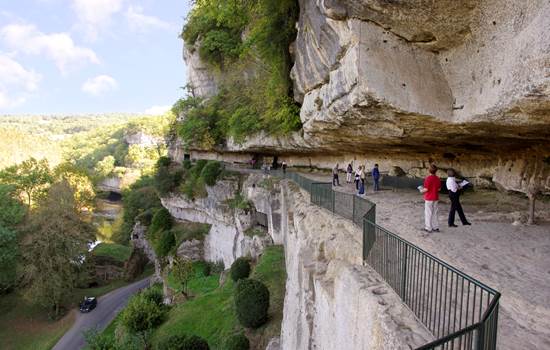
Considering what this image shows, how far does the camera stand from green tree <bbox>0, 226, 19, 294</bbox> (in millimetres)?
22094

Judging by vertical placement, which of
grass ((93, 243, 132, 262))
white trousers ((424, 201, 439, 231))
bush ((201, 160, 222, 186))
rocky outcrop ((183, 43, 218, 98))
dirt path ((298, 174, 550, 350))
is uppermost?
rocky outcrop ((183, 43, 218, 98))

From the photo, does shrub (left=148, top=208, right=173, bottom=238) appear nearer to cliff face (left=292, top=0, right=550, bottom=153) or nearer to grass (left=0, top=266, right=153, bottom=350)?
grass (left=0, top=266, right=153, bottom=350)

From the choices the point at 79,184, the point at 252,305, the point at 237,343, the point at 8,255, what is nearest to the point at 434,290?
the point at 237,343

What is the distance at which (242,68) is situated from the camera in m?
27.1

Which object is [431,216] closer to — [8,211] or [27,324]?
[27,324]

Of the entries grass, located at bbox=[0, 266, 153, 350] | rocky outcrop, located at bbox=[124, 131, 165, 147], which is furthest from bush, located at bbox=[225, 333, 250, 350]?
rocky outcrop, located at bbox=[124, 131, 165, 147]

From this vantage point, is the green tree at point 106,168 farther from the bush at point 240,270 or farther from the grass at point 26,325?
the bush at point 240,270

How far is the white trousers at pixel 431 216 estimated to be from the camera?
6.53 meters

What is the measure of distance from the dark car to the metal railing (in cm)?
2557

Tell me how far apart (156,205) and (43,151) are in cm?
2189

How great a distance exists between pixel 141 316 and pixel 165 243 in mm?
10826

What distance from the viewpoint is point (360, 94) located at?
760 cm

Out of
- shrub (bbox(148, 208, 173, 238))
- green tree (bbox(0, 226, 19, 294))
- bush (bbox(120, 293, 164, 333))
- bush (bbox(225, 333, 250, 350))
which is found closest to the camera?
bush (bbox(225, 333, 250, 350))

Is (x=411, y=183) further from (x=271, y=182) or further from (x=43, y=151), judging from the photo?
(x=43, y=151)
